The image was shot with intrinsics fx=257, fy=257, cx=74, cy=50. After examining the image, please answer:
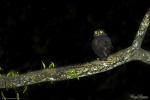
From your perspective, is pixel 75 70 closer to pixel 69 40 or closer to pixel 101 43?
pixel 101 43

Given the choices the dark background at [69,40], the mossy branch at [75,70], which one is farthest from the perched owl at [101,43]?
the dark background at [69,40]

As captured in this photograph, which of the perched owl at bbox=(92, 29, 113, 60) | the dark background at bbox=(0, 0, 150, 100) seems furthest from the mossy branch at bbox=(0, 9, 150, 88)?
the dark background at bbox=(0, 0, 150, 100)

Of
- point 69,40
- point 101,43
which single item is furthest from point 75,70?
point 69,40

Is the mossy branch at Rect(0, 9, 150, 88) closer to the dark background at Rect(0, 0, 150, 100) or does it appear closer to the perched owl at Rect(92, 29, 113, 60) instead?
the perched owl at Rect(92, 29, 113, 60)

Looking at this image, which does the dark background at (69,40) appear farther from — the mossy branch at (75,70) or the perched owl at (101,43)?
the mossy branch at (75,70)

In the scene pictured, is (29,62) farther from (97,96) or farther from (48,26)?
(97,96)

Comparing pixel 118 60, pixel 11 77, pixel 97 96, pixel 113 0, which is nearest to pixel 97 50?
pixel 118 60
